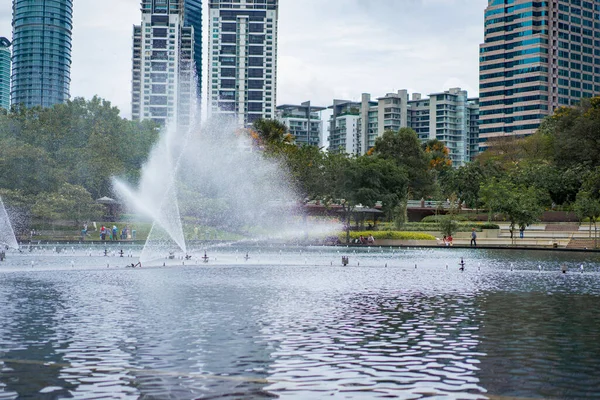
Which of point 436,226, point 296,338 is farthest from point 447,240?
point 296,338

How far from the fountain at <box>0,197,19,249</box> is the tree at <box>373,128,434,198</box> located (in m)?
60.0

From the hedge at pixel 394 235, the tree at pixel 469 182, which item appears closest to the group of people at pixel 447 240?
the hedge at pixel 394 235

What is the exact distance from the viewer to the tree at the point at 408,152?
12375 cm

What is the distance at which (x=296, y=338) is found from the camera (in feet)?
63.4

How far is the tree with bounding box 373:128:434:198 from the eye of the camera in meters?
124

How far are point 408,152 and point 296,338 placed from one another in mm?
106992

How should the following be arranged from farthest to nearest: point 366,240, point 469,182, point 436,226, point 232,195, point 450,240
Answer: point 469,182, point 232,195, point 436,226, point 366,240, point 450,240

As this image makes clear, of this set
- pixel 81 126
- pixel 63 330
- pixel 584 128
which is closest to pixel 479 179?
pixel 584 128

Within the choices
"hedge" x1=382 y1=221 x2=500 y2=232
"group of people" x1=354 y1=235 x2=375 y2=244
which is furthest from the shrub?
"hedge" x1=382 y1=221 x2=500 y2=232

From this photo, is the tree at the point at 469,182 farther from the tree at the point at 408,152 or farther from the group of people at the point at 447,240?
the group of people at the point at 447,240

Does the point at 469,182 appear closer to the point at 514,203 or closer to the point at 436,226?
the point at 436,226

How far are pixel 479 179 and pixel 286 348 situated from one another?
9318 cm

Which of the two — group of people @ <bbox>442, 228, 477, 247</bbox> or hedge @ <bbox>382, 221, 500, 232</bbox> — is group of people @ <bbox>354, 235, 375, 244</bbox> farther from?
hedge @ <bbox>382, 221, 500, 232</bbox>

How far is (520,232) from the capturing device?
82.6 m
